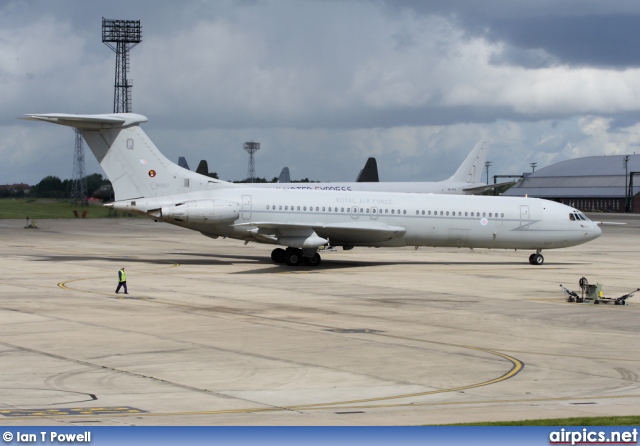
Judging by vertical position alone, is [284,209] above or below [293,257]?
above

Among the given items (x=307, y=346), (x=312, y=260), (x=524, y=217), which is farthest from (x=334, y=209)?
(x=307, y=346)

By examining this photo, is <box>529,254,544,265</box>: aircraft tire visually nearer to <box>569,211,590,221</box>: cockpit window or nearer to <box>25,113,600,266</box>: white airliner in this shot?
<box>25,113,600,266</box>: white airliner

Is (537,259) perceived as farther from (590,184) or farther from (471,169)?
(590,184)

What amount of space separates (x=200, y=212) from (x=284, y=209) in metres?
4.26

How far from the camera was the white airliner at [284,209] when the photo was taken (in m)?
44.1

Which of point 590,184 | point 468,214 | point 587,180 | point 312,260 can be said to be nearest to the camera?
point 312,260

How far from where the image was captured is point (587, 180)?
613 ft

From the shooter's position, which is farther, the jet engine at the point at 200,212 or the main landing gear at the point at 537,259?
the main landing gear at the point at 537,259

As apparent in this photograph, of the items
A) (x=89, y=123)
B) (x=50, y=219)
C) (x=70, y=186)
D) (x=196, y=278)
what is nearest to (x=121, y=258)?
(x=89, y=123)

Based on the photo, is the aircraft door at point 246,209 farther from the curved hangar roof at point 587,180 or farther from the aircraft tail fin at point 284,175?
the curved hangar roof at point 587,180

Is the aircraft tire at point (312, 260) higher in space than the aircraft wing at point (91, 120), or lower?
lower

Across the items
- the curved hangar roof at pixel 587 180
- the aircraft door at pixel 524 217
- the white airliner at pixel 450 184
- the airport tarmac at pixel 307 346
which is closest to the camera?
the airport tarmac at pixel 307 346

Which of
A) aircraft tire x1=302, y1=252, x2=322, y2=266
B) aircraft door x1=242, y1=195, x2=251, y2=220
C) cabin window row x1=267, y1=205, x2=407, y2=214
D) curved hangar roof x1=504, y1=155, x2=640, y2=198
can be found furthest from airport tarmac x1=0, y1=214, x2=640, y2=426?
curved hangar roof x1=504, y1=155, x2=640, y2=198

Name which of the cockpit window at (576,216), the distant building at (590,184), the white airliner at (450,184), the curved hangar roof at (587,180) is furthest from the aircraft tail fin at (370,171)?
the curved hangar roof at (587,180)
